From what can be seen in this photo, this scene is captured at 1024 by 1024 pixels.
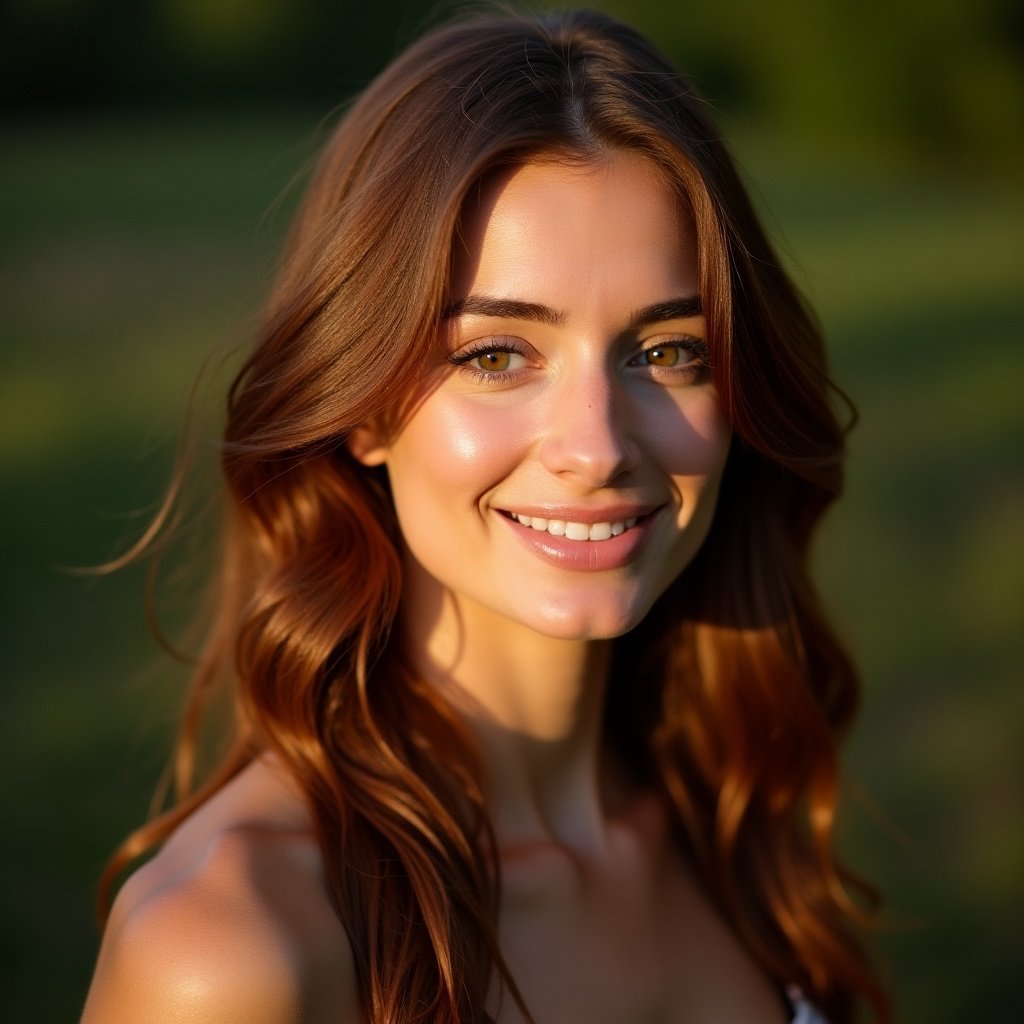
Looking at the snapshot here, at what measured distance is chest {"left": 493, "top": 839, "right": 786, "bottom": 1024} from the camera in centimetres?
251

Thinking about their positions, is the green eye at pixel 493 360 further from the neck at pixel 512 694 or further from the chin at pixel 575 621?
the neck at pixel 512 694

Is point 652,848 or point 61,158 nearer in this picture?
point 652,848

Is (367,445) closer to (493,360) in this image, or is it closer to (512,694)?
(493,360)

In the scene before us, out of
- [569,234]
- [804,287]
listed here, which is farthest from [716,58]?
[569,234]

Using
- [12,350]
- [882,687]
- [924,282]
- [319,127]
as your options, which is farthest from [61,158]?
[319,127]

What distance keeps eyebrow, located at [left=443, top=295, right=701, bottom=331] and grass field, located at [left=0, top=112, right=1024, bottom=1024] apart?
2.15 ft

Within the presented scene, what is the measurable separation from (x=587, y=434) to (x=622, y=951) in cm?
110

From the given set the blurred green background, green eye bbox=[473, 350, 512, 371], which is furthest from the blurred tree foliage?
green eye bbox=[473, 350, 512, 371]

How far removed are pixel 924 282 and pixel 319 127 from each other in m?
10.7

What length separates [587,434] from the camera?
2.26 metres

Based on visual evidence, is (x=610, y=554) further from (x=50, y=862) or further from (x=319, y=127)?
(x=50, y=862)

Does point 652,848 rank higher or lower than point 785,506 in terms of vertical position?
lower

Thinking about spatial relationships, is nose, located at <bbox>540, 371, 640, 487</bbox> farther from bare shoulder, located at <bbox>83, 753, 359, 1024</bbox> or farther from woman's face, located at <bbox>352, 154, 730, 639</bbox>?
bare shoulder, located at <bbox>83, 753, 359, 1024</bbox>

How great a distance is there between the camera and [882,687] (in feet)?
22.4
